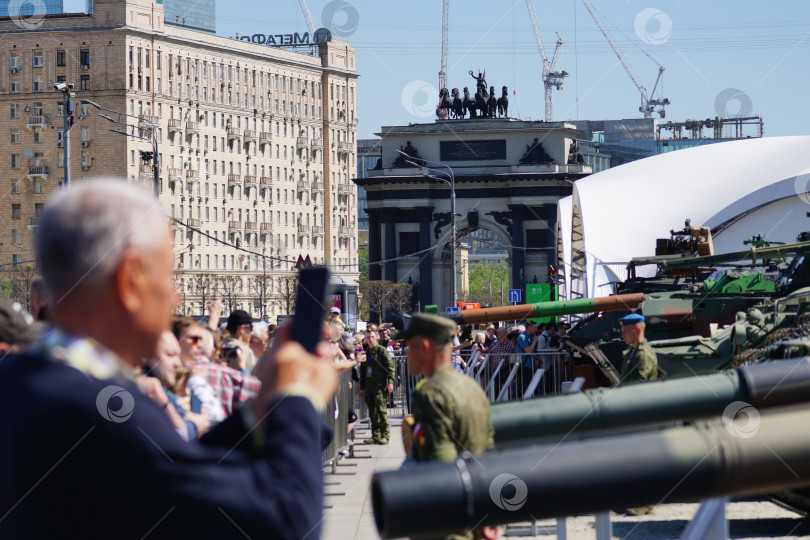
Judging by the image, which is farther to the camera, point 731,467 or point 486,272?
point 486,272

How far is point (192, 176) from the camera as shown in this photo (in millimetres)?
123000

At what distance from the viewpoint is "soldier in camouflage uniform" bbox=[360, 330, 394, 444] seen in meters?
20.8

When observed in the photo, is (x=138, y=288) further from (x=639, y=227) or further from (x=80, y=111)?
(x=80, y=111)

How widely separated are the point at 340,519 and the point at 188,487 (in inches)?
424

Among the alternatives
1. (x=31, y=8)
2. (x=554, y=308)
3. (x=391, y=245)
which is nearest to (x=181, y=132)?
(x=31, y=8)

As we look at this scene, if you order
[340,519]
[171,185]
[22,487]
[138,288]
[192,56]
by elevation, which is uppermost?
[192,56]

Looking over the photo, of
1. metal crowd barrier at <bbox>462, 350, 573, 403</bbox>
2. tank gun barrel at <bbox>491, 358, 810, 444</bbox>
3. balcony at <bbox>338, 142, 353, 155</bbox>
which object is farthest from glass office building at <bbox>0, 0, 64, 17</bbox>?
tank gun barrel at <bbox>491, 358, 810, 444</bbox>

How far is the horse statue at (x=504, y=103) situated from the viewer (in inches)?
4136

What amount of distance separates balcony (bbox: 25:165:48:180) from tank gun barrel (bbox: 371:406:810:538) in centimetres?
12289

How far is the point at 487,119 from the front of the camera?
338 feet

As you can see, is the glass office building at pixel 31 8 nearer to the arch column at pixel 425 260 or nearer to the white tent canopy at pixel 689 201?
the arch column at pixel 425 260

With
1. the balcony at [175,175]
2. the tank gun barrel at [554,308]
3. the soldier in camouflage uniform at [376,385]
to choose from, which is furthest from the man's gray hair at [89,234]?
the balcony at [175,175]

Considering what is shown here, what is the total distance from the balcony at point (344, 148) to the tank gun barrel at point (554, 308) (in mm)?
125645

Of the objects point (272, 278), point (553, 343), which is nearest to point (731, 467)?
point (553, 343)
